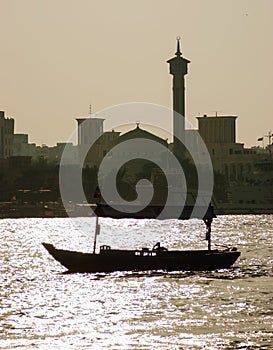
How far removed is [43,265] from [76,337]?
3705cm

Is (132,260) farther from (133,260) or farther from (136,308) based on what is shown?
(136,308)

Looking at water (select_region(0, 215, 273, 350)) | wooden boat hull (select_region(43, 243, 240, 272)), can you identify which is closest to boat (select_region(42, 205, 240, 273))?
wooden boat hull (select_region(43, 243, 240, 272))

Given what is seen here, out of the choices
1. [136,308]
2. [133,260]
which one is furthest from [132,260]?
[136,308]

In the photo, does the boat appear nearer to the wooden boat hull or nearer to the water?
the wooden boat hull

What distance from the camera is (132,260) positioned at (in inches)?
2908

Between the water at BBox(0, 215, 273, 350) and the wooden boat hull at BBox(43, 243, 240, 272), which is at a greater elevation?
the wooden boat hull at BBox(43, 243, 240, 272)

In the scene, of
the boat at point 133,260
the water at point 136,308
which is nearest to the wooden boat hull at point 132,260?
the boat at point 133,260

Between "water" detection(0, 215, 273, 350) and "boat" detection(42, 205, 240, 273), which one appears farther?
"boat" detection(42, 205, 240, 273)

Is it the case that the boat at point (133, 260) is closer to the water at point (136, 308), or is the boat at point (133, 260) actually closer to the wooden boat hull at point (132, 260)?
the wooden boat hull at point (132, 260)

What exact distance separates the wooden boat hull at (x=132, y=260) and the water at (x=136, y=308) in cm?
80

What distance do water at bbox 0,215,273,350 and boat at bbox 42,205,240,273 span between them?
807 millimetres

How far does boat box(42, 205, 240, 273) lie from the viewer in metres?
73.3

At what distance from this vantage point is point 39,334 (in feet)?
156

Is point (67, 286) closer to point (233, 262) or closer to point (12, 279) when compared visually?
point (12, 279)
